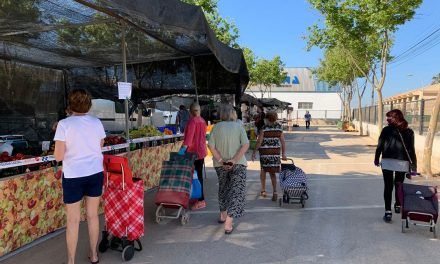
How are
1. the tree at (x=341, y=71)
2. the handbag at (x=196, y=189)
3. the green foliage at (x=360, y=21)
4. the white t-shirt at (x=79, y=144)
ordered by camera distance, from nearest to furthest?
the white t-shirt at (x=79, y=144), the handbag at (x=196, y=189), the green foliage at (x=360, y=21), the tree at (x=341, y=71)

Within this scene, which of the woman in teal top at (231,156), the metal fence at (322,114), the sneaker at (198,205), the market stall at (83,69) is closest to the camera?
Answer: the market stall at (83,69)

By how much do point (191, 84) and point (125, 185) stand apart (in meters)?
5.00

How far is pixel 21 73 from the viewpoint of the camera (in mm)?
9750

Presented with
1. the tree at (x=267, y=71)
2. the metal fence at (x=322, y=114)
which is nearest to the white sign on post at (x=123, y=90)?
the tree at (x=267, y=71)

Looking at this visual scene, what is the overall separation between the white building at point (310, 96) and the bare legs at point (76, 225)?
57.3m

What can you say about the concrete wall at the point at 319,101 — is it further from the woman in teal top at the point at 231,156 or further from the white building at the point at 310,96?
the woman in teal top at the point at 231,156

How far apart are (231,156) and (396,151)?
242 cm

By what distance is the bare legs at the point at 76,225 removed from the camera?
152 inches

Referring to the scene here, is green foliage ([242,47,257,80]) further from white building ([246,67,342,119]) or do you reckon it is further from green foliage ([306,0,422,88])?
white building ([246,67,342,119])

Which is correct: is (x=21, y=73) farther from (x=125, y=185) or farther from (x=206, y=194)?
(x=125, y=185)

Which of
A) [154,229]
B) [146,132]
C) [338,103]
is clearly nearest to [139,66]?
[146,132]

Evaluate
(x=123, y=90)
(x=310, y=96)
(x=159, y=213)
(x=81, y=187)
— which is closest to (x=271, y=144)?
(x=159, y=213)

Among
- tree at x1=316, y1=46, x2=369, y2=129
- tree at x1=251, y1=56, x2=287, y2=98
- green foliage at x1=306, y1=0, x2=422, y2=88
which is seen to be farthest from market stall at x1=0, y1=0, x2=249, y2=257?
tree at x1=251, y1=56, x2=287, y2=98

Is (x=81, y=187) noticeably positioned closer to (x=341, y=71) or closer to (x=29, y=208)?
(x=29, y=208)
